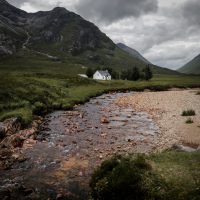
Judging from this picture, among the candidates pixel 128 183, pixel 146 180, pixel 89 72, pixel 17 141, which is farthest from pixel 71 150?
pixel 89 72

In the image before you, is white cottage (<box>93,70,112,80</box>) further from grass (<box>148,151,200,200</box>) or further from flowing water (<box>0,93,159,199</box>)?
grass (<box>148,151,200,200</box>)

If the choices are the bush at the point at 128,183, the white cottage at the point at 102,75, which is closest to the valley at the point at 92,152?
the bush at the point at 128,183

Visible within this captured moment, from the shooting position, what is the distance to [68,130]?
3416cm

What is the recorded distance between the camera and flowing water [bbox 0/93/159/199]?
1853cm

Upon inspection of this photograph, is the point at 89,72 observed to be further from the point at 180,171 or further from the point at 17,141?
the point at 180,171

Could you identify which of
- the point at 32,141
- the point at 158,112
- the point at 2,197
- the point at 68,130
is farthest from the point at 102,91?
the point at 2,197

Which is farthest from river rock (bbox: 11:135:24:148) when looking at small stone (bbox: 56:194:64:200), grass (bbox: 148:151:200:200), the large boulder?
grass (bbox: 148:151:200:200)

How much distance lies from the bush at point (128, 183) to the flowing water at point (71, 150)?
1.90 metres

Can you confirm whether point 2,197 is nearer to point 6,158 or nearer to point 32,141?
point 6,158

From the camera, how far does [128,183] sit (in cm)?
1530

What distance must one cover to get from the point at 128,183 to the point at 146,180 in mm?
929

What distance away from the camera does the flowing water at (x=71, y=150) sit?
60.8 feet

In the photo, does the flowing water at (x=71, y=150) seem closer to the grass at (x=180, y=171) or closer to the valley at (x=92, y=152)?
A: the valley at (x=92, y=152)

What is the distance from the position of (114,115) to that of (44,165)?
2447 centimetres
